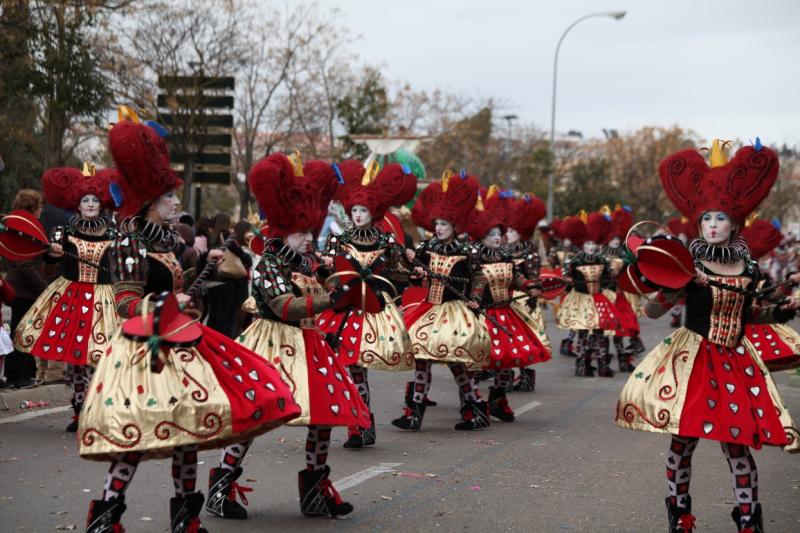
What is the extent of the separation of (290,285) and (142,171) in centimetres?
121

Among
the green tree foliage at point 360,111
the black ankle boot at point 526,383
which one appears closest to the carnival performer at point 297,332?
the black ankle boot at point 526,383

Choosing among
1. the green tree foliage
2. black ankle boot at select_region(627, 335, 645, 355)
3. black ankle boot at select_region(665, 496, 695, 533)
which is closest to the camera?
black ankle boot at select_region(665, 496, 695, 533)

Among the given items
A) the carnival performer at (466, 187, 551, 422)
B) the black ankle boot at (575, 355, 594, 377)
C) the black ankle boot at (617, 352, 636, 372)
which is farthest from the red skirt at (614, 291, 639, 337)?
the carnival performer at (466, 187, 551, 422)

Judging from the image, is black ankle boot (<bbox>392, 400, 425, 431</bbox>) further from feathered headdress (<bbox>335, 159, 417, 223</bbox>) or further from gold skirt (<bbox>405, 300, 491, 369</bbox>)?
feathered headdress (<bbox>335, 159, 417, 223</bbox>)

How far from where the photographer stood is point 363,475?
8398 mm

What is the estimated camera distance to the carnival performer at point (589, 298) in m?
16.1

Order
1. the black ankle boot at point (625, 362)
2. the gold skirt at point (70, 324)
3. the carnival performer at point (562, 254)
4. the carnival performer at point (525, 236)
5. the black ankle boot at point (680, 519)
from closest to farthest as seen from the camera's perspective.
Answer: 1. the black ankle boot at point (680, 519)
2. the gold skirt at point (70, 324)
3. the carnival performer at point (525, 236)
4. the black ankle boot at point (625, 362)
5. the carnival performer at point (562, 254)

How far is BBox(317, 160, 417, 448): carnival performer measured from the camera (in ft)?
31.9

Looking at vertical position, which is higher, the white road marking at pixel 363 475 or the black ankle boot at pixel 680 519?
the black ankle boot at pixel 680 519

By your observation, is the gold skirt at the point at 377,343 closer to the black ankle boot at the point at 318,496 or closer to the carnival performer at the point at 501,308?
the carnival performer at the point at 501,308

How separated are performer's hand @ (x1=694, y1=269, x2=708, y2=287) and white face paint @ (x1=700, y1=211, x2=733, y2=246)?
0.39 meters

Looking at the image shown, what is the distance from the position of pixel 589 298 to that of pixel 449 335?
630cm

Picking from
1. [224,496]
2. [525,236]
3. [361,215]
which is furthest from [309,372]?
[525,236]

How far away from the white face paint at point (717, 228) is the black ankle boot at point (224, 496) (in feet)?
10.4
